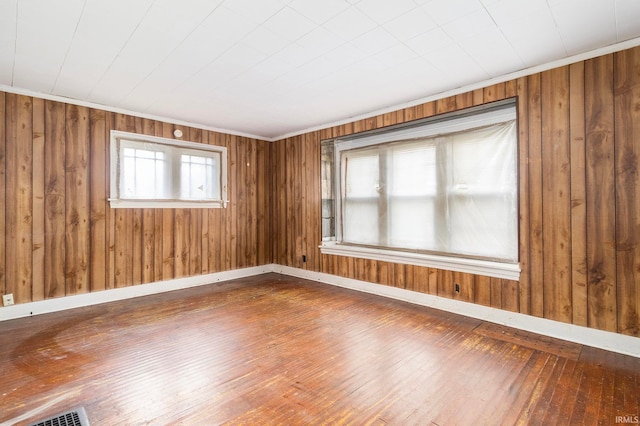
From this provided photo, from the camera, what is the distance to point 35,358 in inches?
96.9

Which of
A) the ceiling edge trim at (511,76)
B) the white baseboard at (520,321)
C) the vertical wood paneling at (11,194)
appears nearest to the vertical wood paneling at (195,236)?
the vertical wood paneling at (11,194)

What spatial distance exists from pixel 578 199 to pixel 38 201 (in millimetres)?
5670

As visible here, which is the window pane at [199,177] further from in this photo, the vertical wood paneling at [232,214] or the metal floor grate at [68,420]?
the metal floor grate at [68,420]

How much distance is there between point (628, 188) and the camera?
98.4 inches

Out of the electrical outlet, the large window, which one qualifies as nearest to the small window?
the electrical outlet

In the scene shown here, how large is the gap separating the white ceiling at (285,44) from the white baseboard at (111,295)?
2450 millimetres

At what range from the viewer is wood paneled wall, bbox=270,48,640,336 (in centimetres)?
251

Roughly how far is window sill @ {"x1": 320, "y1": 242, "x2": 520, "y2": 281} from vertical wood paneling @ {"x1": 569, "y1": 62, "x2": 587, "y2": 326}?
46cm

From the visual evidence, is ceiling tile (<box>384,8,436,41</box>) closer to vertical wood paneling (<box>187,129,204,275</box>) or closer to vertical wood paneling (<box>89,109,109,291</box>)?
vertical wood paneling (<box>187,129,204,275</box>)

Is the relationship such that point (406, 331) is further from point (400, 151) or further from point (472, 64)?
point (472, 64)

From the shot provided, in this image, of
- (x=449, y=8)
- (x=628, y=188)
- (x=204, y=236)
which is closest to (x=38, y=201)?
(x=204, y=236)

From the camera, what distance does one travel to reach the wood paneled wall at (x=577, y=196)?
8.23 ft

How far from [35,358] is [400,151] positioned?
13.9ft

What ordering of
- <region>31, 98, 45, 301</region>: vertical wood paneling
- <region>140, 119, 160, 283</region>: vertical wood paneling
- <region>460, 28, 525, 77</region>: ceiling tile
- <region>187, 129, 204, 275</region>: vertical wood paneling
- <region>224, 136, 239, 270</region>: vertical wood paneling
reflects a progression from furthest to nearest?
<region>224, 136, 239, 270</region>: vertical wood paneling < <region>187, 129, 204, 275</region>: vertical wood paneling < <region>140, 119, 160, 283</region>: vertical wood paneling < <region>31, 98, 45, 301</region>: vertical wood paneling < <region>460, 28, 525, 77</region>: ceiling tile
